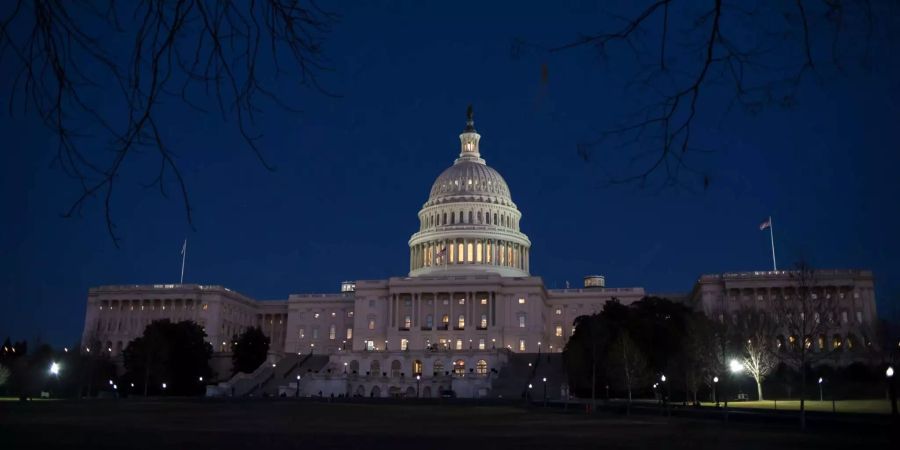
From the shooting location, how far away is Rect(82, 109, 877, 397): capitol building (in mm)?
103000

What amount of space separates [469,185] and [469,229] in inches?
509

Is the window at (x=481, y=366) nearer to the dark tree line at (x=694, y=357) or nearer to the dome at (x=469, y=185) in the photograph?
the dark tree line at (x=694, y=357)

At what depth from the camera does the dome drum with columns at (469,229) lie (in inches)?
5600

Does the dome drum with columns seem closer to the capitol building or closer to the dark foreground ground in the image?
the capitol building

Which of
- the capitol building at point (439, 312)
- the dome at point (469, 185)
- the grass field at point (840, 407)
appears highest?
the dome at point (469, 185)

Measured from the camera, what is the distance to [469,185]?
500 ft

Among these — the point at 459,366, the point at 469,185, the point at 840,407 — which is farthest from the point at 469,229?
Result: the point at 840,407

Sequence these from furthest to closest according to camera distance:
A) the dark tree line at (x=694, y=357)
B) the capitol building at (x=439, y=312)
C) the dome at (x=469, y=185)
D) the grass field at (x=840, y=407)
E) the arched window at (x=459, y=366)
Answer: the dome at (x=469, y=185)
the arched window at (x=459, y=366)
the capitol building at (x=439, y=312)
the dark tree line at (x=694, y=357)
the grass field at (x=840, y=407)

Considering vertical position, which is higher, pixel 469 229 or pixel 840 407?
pixel 469 229

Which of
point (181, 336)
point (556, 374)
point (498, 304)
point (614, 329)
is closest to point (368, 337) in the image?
point (498, 304)

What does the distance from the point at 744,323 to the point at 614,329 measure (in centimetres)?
1488

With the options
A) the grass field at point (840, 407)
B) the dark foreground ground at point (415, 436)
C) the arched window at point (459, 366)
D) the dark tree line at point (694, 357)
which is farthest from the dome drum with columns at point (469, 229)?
the dark foreground ground at point (415, 436)

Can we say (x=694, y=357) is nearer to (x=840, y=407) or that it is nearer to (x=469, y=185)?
(x=840, y=407)

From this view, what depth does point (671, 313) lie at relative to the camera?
288ft
